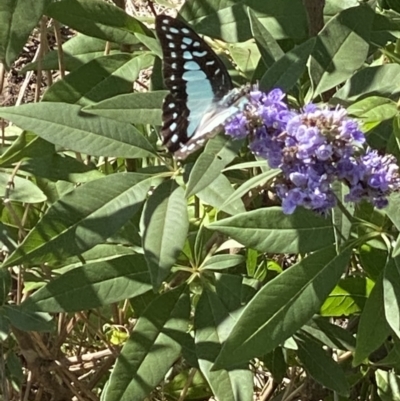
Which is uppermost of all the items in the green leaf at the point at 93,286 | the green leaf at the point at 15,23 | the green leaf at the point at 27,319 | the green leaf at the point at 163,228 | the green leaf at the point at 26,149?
the green leaf at the point at 15,23

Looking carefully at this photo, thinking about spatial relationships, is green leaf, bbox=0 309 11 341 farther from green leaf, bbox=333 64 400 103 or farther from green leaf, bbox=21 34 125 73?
green leaf, bbox=333 64 400 103

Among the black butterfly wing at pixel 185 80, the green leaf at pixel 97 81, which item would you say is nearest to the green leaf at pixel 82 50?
the green leaf at pixel 97 81

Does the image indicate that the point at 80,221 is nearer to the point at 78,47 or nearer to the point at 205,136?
the point at 205,136

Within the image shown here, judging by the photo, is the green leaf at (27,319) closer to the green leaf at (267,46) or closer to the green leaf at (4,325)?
the green leaf at (4,325)

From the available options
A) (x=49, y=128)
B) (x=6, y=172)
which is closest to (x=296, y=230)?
(x=49, y=128)

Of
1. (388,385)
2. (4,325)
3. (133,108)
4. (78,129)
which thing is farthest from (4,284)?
(388,385)
